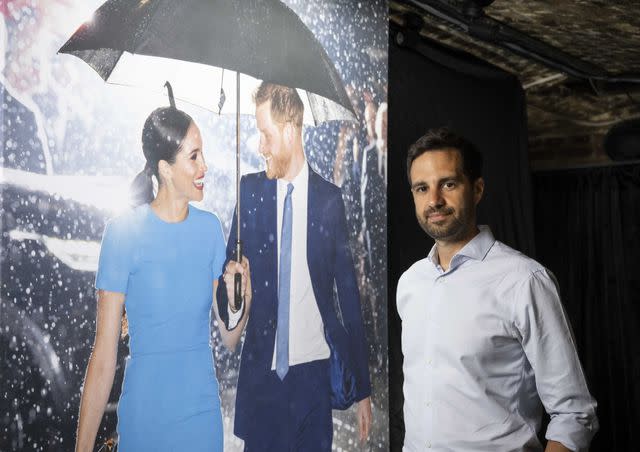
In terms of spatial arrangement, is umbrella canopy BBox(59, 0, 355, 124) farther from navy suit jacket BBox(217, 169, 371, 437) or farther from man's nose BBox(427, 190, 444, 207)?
man's nose BBox(427, 190, 444, 207)

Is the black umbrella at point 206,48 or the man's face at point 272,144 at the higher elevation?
the black umbrella at point 206,48

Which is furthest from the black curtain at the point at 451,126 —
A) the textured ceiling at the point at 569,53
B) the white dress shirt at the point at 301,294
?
the white dress shirt at the point at 301,294

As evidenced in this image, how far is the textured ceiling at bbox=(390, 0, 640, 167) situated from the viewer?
328 cm

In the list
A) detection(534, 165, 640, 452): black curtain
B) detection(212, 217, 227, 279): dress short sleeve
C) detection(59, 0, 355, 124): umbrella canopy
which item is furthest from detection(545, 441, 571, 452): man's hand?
detection(534, 165, 640, 452): black curtain

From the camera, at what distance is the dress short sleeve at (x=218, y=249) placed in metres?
1.99

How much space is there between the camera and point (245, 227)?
2.10 metres

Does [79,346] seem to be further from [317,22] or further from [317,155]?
[317,22]

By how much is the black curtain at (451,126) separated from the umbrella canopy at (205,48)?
879 mm

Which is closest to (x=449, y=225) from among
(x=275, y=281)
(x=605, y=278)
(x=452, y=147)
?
(x=452, y=147)

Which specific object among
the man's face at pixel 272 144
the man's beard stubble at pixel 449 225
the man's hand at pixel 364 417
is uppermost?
the man's face at pixel 272 144

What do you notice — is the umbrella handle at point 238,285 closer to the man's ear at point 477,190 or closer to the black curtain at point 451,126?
the man's ear at point 477,190

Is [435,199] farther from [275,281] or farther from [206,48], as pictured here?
[206,48]

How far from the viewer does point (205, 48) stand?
1.95m

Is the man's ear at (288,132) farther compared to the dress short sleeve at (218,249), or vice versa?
the man's ear at (288,132)
